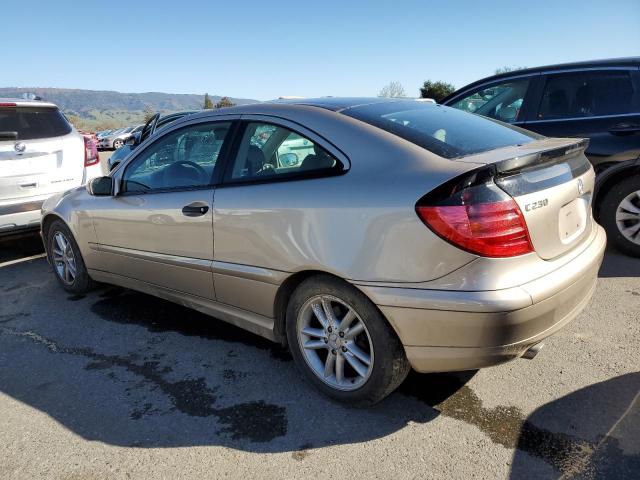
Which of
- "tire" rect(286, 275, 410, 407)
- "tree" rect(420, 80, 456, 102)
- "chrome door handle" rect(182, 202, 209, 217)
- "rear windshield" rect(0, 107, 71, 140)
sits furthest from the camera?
"tree" rect(420, 80, 456, 102)

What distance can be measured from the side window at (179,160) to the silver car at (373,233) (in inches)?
0.6

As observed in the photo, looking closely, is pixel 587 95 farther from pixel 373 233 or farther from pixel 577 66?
pixel 373 233

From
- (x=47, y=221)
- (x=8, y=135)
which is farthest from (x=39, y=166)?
(x=47, y=221)

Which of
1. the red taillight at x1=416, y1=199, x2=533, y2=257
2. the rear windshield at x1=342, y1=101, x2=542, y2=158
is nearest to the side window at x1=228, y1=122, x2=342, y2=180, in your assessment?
the rear windshield at x1=342, y1=101, x2=542, y2=158

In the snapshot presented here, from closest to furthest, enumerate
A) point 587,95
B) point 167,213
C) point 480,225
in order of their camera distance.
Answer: point 480,225 < point 167,213 < point 587,95

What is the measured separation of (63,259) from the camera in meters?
4.58

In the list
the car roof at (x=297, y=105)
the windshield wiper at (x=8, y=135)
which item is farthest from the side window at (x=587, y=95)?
the windshield wiper at (x=8, y=135)

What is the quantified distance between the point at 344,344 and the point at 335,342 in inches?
2.2

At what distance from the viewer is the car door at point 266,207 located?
257 cm

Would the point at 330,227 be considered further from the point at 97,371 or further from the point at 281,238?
the point at 97,371

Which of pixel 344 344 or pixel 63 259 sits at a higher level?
pixel 344 344

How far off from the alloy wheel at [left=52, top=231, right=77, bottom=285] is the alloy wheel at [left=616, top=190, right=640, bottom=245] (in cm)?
495

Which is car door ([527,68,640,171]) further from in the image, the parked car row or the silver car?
the parked car row

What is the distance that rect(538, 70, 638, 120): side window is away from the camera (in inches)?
181
